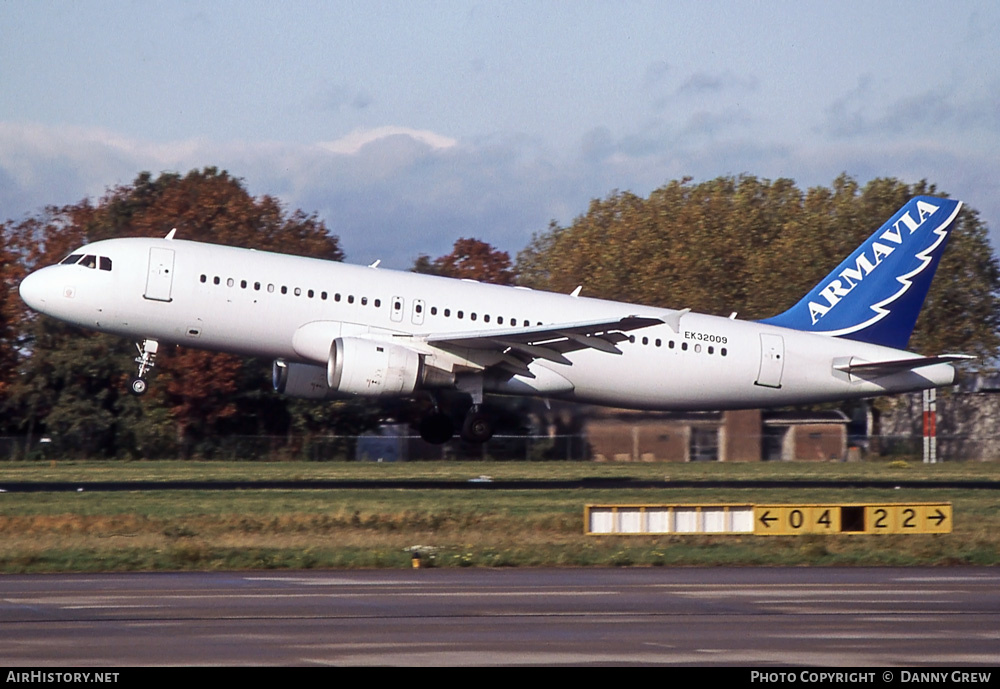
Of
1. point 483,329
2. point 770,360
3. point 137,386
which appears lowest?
point 137,386

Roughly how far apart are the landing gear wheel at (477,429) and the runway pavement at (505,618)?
1479 centimetres

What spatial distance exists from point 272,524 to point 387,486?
8.95m

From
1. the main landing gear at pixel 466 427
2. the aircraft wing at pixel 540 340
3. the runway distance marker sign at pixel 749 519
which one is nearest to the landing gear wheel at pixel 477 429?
the main landing gear at pixel 466 427

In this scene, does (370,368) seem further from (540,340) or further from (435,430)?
(540,340)

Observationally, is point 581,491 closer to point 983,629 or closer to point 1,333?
point 983,629

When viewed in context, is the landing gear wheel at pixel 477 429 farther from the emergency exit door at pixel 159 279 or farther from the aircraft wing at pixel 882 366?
the aircraft wing at pixel 882 366

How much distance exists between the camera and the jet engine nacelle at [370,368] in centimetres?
3150

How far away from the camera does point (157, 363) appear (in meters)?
58.1

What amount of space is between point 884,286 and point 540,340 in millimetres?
10904

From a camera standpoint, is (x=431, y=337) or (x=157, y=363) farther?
(x=157, y=363)

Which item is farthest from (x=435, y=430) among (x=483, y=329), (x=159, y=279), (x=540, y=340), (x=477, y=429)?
(x=159, y=279)

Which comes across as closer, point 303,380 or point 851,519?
point 851,519

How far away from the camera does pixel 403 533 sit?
23.6 m

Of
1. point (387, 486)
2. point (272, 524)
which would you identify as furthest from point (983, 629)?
point (387, 486)
